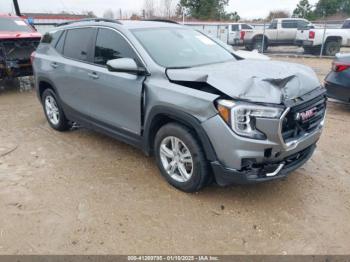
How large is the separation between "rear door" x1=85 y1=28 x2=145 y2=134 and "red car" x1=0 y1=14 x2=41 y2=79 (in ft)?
17.2

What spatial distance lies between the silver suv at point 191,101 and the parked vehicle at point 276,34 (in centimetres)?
1676

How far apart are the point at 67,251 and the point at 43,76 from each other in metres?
3.55

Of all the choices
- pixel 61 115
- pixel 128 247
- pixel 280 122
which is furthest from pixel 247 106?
pixel 61 115

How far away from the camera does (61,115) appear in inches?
219

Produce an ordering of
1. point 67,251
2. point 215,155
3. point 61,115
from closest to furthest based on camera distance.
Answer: point 67,251 < point 215,155 < point 61,115

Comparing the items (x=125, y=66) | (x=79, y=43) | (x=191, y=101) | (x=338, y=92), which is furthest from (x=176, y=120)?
(x=338, y=92)

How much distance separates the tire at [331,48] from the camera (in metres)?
17.4

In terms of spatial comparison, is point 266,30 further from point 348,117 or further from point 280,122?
point 280,122

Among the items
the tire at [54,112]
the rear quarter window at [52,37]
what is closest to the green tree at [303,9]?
the rear quarter window at [52,37]

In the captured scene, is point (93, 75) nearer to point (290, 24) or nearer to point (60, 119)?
point (60, 119)

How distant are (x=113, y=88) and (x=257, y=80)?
1.81 m

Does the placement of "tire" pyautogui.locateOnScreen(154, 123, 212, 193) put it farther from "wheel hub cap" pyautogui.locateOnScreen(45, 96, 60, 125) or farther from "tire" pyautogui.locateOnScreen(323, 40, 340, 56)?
"tire" pyautogui.locateOnScreen(323, 40, 340, 56)

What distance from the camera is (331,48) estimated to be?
57.6 feet

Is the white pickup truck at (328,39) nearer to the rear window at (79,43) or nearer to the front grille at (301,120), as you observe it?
the rear window at (79,43)
